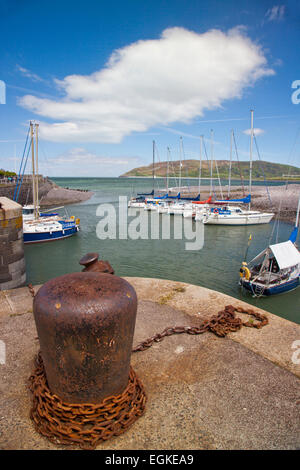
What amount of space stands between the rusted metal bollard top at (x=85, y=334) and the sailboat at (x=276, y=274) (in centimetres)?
1217

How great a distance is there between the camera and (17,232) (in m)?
10.1

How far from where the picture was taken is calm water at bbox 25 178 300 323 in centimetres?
1563

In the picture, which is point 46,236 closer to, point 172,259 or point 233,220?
point 172,259

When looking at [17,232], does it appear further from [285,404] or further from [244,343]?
[285,404]

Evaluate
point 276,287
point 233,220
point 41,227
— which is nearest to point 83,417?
point 276,287

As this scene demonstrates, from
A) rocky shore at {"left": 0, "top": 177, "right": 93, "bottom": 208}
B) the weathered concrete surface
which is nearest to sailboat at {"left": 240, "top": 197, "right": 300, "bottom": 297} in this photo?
the weathered concrete surface

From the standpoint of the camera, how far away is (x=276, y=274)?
1470cm

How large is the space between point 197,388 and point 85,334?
6.65 ft

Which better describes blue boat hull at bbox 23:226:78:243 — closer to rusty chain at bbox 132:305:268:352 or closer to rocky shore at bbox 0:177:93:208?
rocky shore at bbox 0:177:93:208

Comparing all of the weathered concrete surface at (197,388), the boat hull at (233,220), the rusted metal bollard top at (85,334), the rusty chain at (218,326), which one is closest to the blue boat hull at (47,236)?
the boat hull at (233,220)

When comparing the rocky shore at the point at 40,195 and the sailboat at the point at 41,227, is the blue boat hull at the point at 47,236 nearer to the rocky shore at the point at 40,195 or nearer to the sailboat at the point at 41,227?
the sailboat at the point at 41,227
